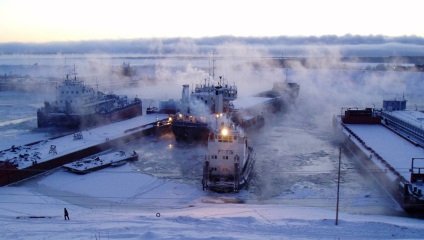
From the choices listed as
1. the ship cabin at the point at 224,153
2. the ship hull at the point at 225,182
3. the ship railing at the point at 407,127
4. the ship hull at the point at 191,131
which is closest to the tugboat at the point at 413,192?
the ship hull at the point at 225,182

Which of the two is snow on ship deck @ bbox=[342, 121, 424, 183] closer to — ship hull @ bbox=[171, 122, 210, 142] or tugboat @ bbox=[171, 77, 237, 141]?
tugboat @ bbox=[171, 77, 237, 141]

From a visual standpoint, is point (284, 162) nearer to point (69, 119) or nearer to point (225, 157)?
point (225, 157)

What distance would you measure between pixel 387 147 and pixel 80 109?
2038 cm

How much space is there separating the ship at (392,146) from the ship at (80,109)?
16045 millimetres

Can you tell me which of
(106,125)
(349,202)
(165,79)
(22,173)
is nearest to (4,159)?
(22,173)

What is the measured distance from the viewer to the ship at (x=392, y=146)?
14.7 metres

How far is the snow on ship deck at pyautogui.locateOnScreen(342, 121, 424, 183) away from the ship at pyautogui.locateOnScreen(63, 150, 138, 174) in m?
11.2

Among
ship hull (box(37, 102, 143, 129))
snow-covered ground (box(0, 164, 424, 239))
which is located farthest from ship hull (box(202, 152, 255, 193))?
ship hull (box(37, 102, 143, 129))

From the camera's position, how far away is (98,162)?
1864 cm

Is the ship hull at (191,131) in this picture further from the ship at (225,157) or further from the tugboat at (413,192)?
the tugboat at (413,192)

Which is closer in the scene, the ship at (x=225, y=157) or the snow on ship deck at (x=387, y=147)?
the ship at (x=225, y=157)

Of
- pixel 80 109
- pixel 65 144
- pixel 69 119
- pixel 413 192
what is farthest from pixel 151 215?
pixel 80 109

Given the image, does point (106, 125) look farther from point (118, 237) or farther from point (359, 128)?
point (118, 237)

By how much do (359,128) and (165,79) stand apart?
57492 millimetres
